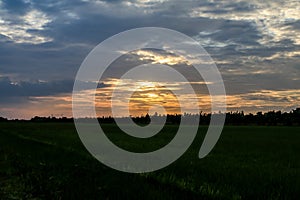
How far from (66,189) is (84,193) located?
2.08ft

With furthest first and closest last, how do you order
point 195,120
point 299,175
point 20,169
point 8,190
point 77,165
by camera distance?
point 195,120, point 77,165, point 20,169, point 299,175, point 8,190

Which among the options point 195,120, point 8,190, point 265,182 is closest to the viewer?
point 8,190

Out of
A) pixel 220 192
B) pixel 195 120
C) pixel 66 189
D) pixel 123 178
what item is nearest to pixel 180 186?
pixel 220 192

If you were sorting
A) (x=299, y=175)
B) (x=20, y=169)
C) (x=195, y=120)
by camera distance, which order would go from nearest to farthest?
(x=299, y=175) → (x=20, y=169) → (x=195, y=120)

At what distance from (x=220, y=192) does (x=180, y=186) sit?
42.4 inches

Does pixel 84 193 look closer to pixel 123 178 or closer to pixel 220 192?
pixel 123 178

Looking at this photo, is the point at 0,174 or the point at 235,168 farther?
the point at 235,168

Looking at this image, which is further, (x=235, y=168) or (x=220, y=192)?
(x=235, y=168)

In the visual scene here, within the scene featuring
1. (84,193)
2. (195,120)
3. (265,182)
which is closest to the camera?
(84,193)

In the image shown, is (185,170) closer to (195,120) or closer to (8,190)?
(8,190)

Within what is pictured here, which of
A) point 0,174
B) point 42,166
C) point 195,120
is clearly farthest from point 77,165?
point 195,120

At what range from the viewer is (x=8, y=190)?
866 cm

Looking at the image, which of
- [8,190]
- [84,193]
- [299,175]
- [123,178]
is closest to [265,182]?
[299,175]

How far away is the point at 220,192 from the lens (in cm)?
804
